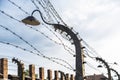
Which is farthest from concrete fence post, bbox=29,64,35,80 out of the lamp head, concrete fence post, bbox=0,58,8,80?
the lamp head

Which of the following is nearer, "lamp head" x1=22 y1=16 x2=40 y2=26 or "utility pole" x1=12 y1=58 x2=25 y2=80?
"lamp head" x1=22 y1=16 x2=40 y2=26

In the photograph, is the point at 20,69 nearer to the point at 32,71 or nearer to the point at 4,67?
the point at 32,71

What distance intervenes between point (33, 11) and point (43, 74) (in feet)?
64.8

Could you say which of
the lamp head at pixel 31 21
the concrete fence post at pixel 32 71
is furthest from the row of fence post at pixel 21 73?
the lamp head at pixel 31 21

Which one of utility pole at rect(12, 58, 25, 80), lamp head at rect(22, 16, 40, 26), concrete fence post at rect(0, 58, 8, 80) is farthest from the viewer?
utility pole at rect(12, 58, 25, 80)

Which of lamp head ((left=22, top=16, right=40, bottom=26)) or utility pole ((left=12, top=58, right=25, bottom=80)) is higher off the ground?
lamp head ((left=22, top=16, right=40, bottom=26))

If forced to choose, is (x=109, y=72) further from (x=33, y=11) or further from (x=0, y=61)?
(x=33, y=11)

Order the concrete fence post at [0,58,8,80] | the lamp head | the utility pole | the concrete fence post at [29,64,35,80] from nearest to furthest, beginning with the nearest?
the lamp head
the concrete fence post at [0,58,8,80]
the utility pole
the concrete fence post at [29,64,35,80]

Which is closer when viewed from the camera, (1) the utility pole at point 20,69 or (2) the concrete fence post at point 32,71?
(1) the utility pole at point 20,69

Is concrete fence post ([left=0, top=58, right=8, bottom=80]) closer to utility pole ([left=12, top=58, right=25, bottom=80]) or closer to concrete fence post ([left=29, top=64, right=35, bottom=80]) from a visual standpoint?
utility pole ([left=12, top=58, right=25, bottom=80])

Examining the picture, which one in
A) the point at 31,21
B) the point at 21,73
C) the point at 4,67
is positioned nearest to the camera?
the point at 31,21

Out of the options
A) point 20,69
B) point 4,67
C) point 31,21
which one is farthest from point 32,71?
point 31,21

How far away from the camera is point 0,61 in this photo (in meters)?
25.2

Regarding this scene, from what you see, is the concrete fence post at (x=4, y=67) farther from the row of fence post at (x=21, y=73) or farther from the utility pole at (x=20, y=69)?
the utility pole at (x=20, y=69)
